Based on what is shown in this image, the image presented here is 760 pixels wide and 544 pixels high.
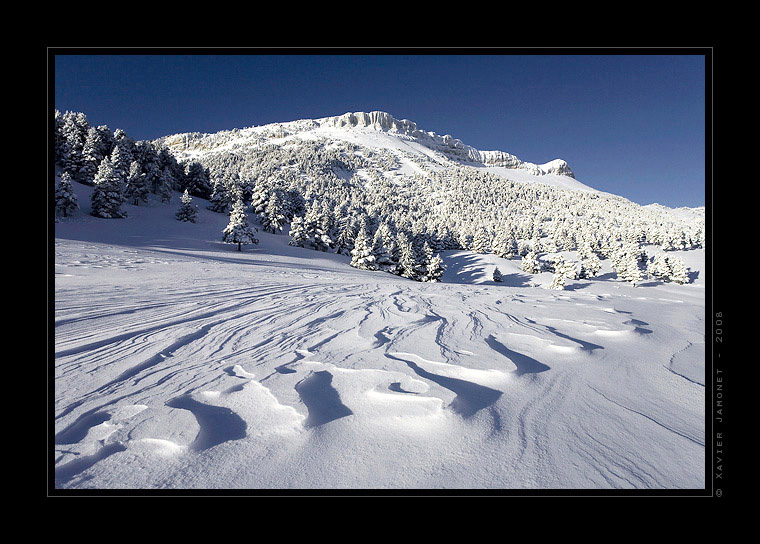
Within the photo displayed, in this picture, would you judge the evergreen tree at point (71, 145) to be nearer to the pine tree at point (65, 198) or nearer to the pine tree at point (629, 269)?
the pine tree at point (65, 198)

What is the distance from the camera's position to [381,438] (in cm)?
156

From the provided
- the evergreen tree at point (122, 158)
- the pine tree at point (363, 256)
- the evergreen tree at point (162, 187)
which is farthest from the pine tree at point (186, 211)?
the pine tree at point (363, 256)

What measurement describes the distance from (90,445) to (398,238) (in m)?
37.9

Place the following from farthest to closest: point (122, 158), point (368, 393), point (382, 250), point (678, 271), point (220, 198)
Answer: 1. point (220, 198)
2. point (122, 158)
3. point (678, 271)
4. point (382, 250)
5. point (368, 393)

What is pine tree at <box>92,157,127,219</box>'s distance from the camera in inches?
1183

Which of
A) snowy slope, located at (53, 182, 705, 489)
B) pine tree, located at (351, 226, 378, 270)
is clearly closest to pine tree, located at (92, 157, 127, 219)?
pine tree, located at (351, 226, 378, 270)

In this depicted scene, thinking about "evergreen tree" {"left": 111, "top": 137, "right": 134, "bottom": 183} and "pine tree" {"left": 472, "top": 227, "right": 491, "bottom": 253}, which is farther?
"pine tree" {"left": 472, "top": 227, "right": 491, "bottom": 253}

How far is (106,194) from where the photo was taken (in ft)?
100

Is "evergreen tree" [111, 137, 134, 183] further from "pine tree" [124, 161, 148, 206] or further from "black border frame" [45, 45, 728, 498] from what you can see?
"black border frame" [45, 45, 728, 498]

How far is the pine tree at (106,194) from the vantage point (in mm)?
30047
